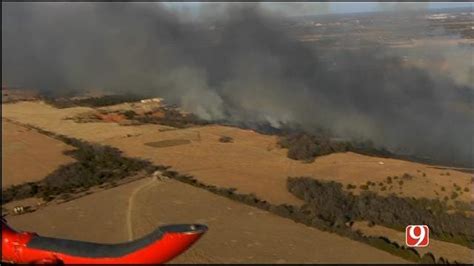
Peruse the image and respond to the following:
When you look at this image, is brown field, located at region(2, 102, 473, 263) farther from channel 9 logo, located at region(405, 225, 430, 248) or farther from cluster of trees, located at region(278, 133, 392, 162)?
channel 9 logo, located at region(405, 225, 430, 248)

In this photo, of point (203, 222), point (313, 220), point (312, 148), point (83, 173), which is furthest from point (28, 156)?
point (313, 220)

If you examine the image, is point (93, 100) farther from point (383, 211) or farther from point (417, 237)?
point (417, 237)

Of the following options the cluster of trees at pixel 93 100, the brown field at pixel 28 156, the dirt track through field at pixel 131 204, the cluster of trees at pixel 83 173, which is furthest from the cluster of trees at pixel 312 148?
the cluster of trees at pixel 93 100

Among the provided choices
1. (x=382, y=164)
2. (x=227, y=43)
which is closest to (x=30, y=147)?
(x=382, y=164)

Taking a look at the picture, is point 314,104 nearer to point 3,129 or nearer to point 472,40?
point 472,40

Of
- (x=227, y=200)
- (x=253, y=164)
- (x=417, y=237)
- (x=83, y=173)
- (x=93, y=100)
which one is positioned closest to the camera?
(x=417, y=237)

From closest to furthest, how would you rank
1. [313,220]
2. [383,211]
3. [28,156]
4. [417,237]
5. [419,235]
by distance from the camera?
[419,235] < [417,237] < [313,220] < [383,211] < [28,156]

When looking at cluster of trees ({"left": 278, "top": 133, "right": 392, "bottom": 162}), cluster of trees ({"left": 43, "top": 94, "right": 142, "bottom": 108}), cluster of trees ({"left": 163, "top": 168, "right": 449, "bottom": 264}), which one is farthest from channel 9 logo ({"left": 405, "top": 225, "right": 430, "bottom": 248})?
cluster of trees ({"left": 43, "top": 94, "right": 142, "bottom": 108})
